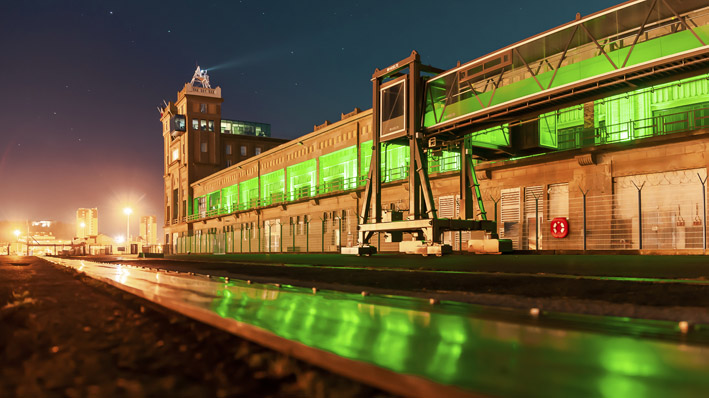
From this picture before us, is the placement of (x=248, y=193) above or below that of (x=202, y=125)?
below

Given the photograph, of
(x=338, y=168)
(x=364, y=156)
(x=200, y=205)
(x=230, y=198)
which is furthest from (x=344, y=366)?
(x=200, y=205)

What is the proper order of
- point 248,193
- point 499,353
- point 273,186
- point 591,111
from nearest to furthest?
1. point 499,353
2. point 591,111
3. point 273,186
4. point 248,193

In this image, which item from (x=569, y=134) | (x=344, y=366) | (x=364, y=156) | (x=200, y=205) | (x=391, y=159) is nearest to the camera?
(x=344, y=366)

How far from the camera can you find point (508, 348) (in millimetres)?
2434

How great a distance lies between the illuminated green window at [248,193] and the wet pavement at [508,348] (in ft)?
191

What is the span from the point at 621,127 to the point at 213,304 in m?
26.6

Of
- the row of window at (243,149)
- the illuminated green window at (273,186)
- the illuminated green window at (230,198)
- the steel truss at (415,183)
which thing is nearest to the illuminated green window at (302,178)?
Result: the illuminated green window at (273,186)

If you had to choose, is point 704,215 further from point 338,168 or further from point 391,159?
point 338,168

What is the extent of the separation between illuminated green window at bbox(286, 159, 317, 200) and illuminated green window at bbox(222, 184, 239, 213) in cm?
1297

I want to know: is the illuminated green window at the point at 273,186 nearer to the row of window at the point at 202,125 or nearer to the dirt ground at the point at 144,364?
the row of window at the point at 202,125

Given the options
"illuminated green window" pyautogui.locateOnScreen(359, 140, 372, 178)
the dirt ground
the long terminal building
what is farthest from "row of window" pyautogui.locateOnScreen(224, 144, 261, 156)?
the dirt ground

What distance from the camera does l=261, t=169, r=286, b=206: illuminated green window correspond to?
55.9 meters

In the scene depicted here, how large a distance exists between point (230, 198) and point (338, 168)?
2809 cm

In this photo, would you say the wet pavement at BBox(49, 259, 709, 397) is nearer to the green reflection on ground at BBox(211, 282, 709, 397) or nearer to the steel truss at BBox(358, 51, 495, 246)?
the green reflection on ground at BBox(211, 282, 709, 397)
